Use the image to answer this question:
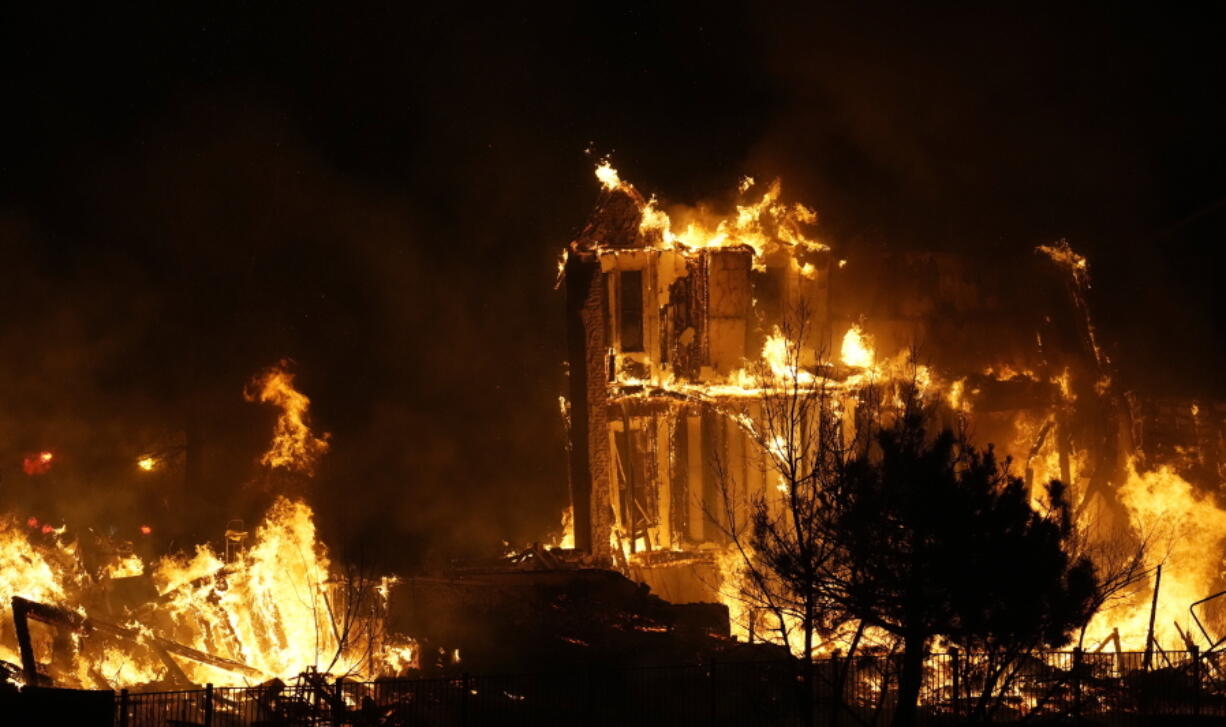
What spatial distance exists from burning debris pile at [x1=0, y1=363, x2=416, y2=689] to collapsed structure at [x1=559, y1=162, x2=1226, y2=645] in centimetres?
555

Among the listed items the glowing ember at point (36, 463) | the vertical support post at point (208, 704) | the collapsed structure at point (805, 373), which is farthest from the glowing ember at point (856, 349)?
the glowing ember at point (36, 463)

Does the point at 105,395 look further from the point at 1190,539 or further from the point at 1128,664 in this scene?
the point at 1190,539

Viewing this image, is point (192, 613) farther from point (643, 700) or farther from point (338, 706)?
point (643, 700)

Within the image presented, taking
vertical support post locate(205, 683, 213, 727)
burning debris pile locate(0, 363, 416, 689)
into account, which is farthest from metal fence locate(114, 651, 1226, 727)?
burning debris pile locate(0, 363, 416, 689)

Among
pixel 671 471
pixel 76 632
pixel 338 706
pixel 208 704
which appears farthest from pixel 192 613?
pixel 671 471

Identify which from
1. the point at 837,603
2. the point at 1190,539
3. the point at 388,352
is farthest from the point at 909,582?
the point at 388,352

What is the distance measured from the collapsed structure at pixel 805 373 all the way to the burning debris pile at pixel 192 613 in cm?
555

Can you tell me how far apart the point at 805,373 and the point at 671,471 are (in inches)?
184

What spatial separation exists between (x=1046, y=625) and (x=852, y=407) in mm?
14078

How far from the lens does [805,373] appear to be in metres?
24.7

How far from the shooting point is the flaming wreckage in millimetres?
17141

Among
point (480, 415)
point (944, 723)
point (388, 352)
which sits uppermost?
point (388, 352)

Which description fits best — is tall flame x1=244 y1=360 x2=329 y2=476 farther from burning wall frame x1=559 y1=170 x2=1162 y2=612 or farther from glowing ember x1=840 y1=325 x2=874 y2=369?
glowing ember x1=840 y1=325 x2=874 y2=369

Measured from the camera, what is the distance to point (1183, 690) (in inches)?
585
